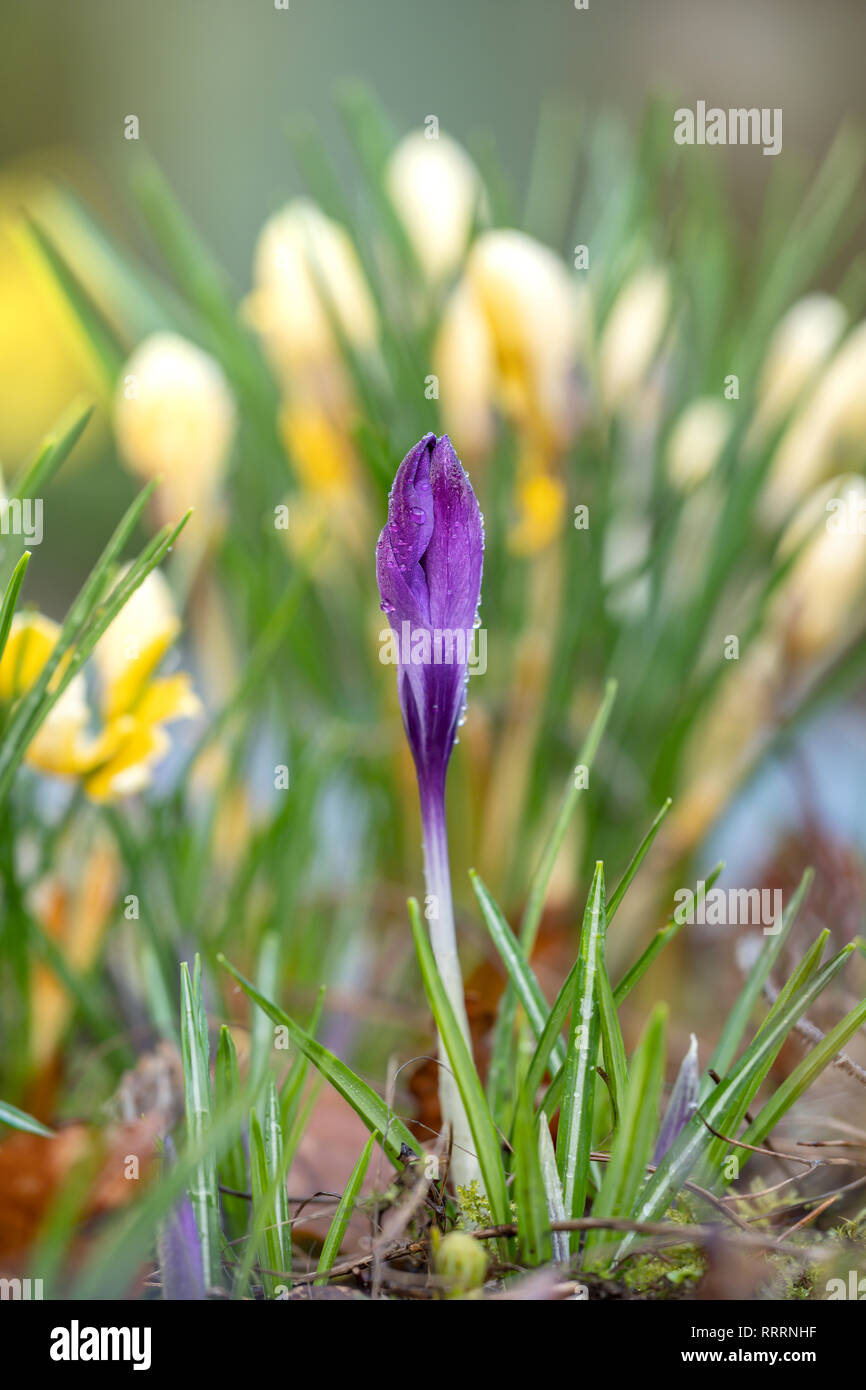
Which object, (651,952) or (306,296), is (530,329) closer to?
(306,296)

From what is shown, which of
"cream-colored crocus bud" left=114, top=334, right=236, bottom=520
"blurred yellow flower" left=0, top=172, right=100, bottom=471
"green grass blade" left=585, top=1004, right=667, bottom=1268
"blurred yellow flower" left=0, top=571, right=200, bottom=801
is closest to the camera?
"green grass blade" left=585, top=1004, right=667, bottom=1268

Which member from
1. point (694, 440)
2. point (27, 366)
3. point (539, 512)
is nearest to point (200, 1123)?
point (539, 512)

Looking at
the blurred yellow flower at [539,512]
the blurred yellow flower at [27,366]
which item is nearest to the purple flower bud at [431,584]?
the blurred yellow flower at [539,512]

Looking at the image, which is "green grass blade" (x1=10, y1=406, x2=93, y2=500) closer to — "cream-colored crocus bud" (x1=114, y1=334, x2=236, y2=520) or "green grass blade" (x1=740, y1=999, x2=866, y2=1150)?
"cream-colored crocus bud" (x1=114, y1=334, x2=236, y2=520)

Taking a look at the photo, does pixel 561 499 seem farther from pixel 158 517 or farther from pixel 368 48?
pixel 368 48

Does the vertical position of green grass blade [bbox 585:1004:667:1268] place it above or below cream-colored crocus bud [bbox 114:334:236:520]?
below

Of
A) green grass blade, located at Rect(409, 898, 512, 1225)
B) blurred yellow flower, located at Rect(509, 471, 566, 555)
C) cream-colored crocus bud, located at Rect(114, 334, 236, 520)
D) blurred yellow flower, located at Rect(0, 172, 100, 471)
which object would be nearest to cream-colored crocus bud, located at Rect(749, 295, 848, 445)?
blurred yellow flower, located at Rect(509, 471, 566, 555)
